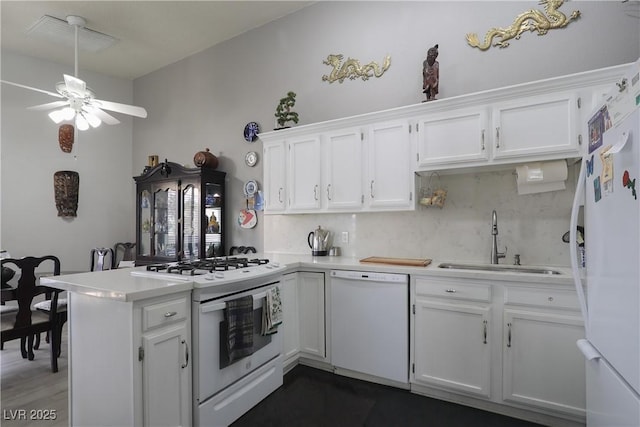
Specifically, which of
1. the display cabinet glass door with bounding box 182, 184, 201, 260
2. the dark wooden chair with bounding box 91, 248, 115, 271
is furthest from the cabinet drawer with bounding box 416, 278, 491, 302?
the dark wooden chair with bounding box 91, 248, 115, 271

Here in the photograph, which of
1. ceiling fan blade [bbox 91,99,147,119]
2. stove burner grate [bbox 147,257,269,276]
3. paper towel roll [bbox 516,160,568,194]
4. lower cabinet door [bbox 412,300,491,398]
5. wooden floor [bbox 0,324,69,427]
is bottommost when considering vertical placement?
wooden floor [bbox 0,324,69,427]

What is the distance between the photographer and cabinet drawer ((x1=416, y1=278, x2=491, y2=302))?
2.16m

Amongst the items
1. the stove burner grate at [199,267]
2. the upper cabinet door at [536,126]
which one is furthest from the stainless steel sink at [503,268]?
the stove burner grate at [199,267]

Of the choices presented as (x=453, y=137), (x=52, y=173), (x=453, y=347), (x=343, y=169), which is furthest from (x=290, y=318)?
(x=52, y=173)

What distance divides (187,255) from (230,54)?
2.56 meters

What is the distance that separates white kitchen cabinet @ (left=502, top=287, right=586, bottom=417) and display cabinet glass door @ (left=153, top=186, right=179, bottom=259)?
358 centimetres

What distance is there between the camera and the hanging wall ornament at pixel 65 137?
4402 millimetres

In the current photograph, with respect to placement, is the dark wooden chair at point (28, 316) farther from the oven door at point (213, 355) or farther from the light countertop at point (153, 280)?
the oven door at point (213, 355)

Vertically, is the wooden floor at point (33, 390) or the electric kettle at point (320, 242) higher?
the electric kettle at point (320, 242)

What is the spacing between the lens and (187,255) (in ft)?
13.0

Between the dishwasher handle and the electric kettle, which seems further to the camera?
the electric kettle

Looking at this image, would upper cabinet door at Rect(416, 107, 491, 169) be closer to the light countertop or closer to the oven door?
the light countertop

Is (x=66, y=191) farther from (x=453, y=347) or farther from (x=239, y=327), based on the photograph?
(x=453, y=347)

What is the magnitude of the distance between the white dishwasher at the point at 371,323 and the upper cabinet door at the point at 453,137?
0.95 metres
